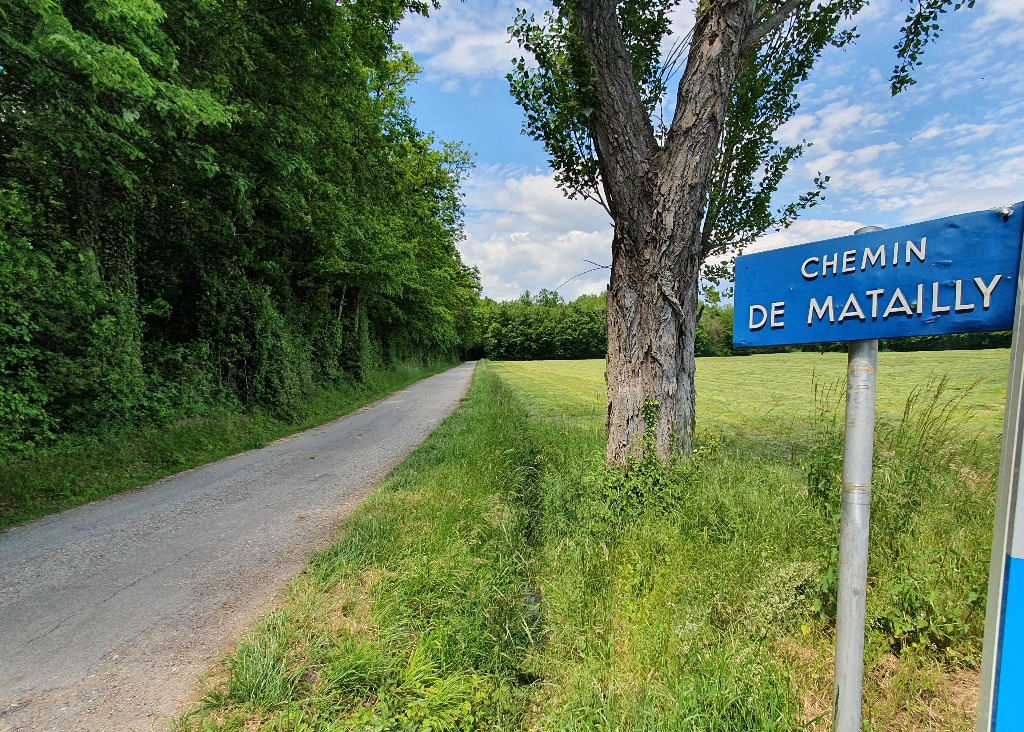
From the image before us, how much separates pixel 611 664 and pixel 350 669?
1.44m

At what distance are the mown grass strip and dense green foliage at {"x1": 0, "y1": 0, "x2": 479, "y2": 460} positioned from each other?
18.6ft

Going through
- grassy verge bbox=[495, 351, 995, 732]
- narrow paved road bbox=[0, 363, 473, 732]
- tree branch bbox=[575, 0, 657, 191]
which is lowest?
narrow paved road bbox=[0, 363, 473, 732]

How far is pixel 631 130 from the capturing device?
14.7ft

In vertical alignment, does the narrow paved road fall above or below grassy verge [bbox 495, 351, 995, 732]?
below

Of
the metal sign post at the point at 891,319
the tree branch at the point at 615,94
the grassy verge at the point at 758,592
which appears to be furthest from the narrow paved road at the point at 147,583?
the tree branch at the point at 615,94

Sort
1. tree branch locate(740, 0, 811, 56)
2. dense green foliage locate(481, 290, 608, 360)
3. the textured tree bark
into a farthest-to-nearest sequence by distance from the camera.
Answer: dense green foliage locate(481, 290, 608, 360) < tree branch locate(740, 0, 811, 56) < the textured tree bark

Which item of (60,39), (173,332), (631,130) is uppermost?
(60,39)

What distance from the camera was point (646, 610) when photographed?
2.87 metres

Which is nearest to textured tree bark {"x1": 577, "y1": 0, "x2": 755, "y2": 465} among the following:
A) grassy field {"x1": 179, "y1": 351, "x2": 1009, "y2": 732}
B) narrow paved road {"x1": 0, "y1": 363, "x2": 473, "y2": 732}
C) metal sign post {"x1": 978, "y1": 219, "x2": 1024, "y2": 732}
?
grassy field {"x1": 179, "y1": 351, "x2": 1009, "y2": 732}

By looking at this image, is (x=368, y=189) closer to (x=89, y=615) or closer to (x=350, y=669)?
(x=89, y=615)

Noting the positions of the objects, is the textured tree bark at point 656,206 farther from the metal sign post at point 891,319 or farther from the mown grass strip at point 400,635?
the metal sign post at point 891,319

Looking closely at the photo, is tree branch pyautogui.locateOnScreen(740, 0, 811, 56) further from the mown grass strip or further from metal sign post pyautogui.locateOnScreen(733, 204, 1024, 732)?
the mown grass strip

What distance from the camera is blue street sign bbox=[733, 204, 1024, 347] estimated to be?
4.74 ft

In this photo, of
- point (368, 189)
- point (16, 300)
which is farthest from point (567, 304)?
point (16, 300)
